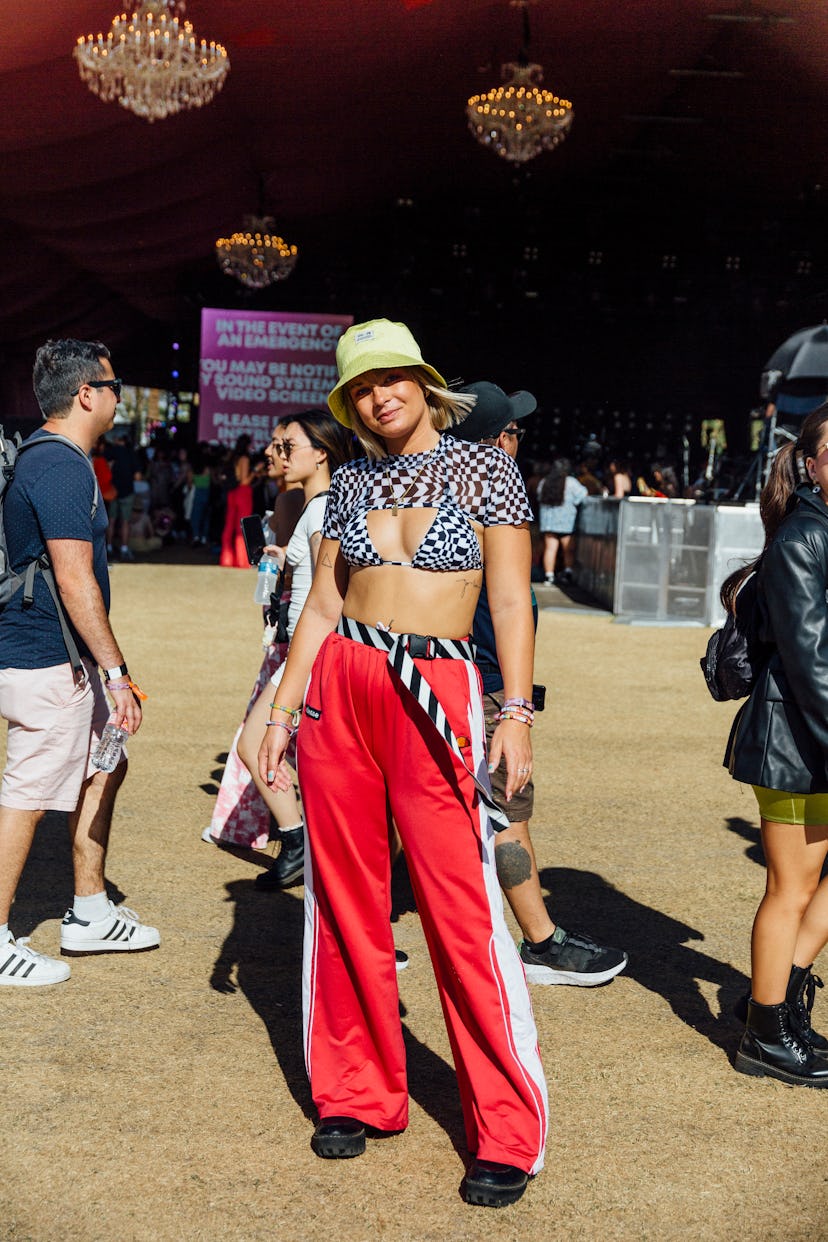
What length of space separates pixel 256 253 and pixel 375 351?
18646mm

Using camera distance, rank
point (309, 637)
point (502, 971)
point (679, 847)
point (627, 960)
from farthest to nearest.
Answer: point (679, 847) → point (627, 960) → point (309, 637) → point (502, 971)

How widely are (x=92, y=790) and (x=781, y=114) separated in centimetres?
1822

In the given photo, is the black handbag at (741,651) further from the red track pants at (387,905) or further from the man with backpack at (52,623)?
the man with backpack at (52,623)

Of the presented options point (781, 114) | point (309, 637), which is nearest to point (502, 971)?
point (309, 637)

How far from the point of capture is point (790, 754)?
10.4 feet

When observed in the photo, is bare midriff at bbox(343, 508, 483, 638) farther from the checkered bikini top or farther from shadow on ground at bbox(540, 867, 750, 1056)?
shadow on ground at bbox(540, 867, 750, 1056)

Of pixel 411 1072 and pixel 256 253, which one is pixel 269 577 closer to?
pixel 411 1072

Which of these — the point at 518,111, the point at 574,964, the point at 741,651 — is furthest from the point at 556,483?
the point at 741,651

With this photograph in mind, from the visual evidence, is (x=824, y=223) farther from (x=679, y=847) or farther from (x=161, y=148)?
(x=679, y=847)

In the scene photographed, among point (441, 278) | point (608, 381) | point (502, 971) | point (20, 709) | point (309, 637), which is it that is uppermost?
point (441, 278)

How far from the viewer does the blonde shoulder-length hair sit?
2.87 meters

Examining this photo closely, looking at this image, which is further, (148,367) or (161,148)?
(148,367)

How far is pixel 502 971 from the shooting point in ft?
8.75

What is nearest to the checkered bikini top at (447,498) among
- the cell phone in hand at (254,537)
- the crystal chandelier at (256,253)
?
the cell phone in hand at (254,537)
